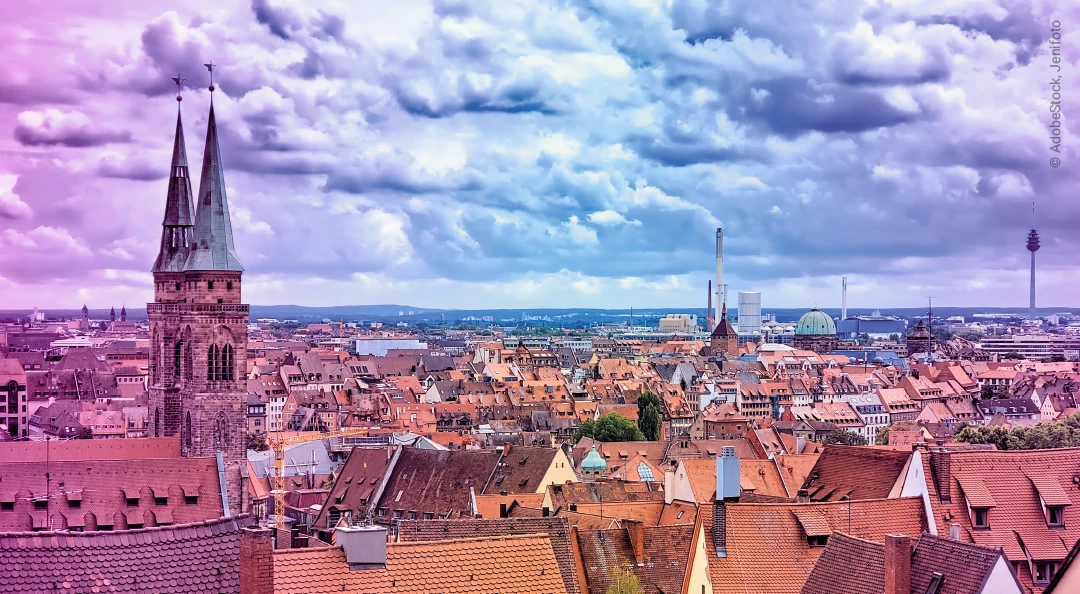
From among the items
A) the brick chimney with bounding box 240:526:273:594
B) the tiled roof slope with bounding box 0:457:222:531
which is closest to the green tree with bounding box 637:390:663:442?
the tiled roof slope with bounding box 0:457:222:531

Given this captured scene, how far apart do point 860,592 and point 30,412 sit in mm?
168255

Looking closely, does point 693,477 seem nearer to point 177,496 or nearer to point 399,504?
point 399,504

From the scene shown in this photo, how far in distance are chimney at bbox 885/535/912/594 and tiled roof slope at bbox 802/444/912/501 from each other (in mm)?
16843

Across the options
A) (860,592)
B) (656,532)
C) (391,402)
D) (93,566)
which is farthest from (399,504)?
(391,402)

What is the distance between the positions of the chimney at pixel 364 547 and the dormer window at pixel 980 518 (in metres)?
25.2

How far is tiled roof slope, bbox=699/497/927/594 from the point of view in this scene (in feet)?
141

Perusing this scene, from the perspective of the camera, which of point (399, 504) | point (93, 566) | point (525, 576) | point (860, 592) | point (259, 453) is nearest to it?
point (93, 566)

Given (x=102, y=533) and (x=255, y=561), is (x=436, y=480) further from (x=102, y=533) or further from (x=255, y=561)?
(x=102, y=533)

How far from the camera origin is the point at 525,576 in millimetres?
28797

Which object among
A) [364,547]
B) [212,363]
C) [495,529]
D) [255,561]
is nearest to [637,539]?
[495,529]

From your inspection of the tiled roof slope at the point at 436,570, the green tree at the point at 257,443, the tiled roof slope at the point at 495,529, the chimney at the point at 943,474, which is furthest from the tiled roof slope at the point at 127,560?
the green tree at the point at 257,443

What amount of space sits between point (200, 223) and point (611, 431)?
6477 cm

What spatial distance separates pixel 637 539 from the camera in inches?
1971

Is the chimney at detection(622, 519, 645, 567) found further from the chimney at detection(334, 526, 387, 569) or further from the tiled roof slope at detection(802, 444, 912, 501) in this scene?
the chimney at detection(334, 526, 387, 569)
